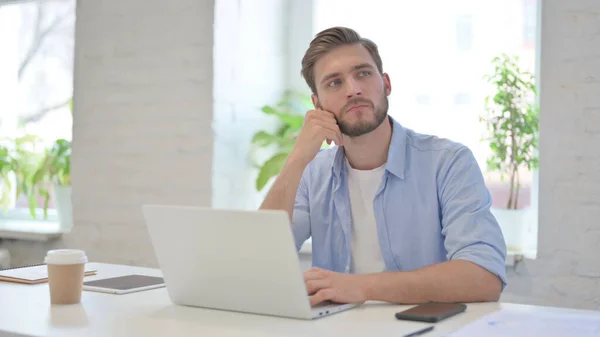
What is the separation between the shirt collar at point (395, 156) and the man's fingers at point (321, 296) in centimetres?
53

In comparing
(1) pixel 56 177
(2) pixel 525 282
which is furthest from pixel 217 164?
(2) pixel 525 282

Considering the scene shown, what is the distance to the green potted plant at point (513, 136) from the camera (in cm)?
260

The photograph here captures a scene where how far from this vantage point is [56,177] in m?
3.59

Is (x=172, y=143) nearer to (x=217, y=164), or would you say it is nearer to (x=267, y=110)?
(x=217, y=164)

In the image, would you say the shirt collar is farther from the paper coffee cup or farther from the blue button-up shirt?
the paper coffee cup

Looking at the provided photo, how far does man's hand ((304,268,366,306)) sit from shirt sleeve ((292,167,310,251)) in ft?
1.79

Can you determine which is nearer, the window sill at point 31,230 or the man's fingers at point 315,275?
the man's fingers at point 315,275

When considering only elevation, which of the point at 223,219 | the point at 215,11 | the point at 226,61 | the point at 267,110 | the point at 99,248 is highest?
the point at 215,11

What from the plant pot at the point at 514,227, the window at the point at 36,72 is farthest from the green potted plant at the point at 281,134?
the window at the point at 36,72

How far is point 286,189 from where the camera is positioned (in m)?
1.90

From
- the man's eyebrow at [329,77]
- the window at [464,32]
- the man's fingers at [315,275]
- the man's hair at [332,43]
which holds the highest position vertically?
the window at [464,32]

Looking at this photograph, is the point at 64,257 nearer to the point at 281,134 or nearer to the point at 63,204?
the point at 281,134

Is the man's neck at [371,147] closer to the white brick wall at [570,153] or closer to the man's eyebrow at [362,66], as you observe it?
the man's eyebrow at [362,66]

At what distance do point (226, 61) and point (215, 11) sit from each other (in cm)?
21
